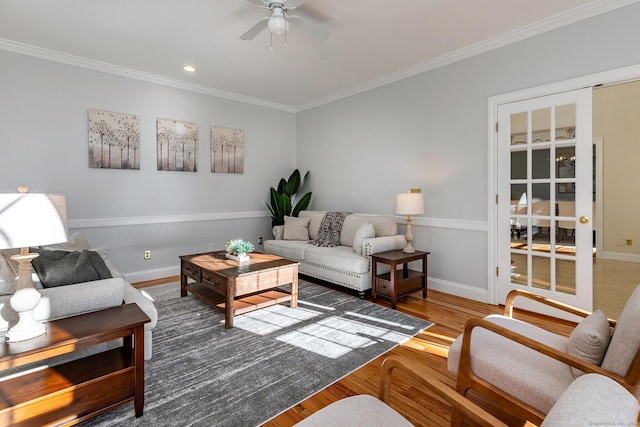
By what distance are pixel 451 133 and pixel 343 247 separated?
75.5 inches

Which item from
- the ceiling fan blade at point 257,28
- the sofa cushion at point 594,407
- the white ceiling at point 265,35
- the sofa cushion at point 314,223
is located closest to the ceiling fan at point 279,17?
the ceiling fan blade at point 257,28

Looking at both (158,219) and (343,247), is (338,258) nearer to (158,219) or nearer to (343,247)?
(343,247)

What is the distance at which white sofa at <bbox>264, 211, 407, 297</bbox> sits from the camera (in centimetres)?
350

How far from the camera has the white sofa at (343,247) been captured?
350 centimetres

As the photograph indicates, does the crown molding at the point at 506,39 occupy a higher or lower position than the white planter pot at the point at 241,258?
higher

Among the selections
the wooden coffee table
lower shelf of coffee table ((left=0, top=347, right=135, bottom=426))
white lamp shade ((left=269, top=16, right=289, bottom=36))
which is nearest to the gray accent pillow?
lower shelf of coffee table ((left=0, top=347, right=135, bottom=426))

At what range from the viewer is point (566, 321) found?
2.87 metres

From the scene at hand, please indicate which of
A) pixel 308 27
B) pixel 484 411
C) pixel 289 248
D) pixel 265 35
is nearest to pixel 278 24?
pixel 308 27

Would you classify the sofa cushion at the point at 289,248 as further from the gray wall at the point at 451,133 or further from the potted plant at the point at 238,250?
the gray wall at the point at 451,133

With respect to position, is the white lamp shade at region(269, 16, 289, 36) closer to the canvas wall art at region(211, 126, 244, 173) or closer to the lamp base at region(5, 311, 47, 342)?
the lamp base at region(5, 311, 47, 342)

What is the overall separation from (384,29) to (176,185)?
3.35m

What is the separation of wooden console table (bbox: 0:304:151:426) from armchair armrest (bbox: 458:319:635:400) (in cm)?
159

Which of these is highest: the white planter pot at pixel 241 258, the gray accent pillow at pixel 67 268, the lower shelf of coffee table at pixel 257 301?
the gray accent pillow at pixel 67 268

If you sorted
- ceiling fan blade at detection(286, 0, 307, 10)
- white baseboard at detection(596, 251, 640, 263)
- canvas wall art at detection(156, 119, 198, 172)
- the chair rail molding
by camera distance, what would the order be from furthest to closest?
1. white baseboard at detection(596, 251, 640, 263)
2. canvas wall art at detection(156, 119, 198, 172)
3. the chair rail molding
4. ceiling fan blade at detection(286, 0, 307, 10)
